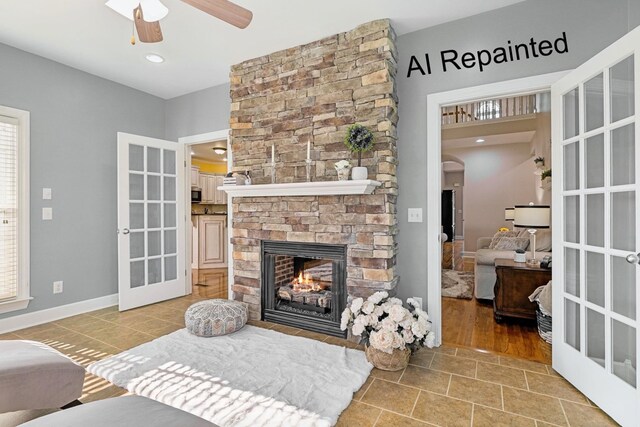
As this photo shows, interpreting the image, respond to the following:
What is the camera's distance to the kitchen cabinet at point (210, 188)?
755 cm

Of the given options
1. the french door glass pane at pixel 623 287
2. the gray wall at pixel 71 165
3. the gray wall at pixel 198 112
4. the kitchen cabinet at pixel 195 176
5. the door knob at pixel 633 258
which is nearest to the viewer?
the door knob at pixel 633 258

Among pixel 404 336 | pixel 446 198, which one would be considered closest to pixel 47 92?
pixel 404 336

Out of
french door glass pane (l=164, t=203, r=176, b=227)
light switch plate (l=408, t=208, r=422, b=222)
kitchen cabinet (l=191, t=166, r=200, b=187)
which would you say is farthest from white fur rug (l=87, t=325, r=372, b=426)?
kitchen cabinet (l=191, t=166, r=200, b=187)

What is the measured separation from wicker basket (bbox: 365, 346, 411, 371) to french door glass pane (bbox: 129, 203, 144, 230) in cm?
312

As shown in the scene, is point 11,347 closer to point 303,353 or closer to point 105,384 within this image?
point 105,384

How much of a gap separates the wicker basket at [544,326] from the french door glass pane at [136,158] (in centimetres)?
450

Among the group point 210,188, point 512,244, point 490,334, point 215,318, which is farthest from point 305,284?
point 210,188

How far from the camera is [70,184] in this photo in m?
3.71

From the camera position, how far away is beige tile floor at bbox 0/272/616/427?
1870 millimetres

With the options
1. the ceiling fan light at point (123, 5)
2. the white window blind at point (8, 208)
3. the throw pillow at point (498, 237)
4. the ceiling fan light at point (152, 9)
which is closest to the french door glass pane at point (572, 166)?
the ceiling fan light at point (152, 9)

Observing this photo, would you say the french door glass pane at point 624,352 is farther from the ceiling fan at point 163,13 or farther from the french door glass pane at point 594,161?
the ceiling fan at point 163,13

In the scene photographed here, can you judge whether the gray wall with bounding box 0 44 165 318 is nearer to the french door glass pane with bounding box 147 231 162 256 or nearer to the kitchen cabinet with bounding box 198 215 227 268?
the french door glass pane with bounding box 147 231 162 256

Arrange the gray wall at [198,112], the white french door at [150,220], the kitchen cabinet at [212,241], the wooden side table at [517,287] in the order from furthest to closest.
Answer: the kitchen cabinet at [212,241] < the gray wall at [198,112] < the white french door at [150,220] < the wooden side table at [517,287]

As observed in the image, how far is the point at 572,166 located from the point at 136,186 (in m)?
4.25
